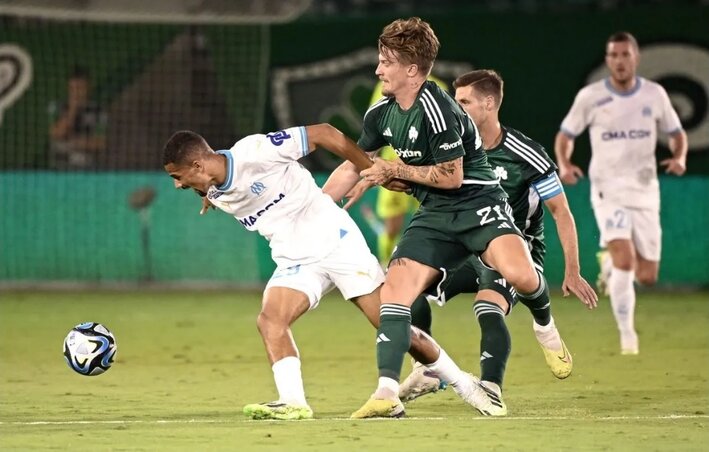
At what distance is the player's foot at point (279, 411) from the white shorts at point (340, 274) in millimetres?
590

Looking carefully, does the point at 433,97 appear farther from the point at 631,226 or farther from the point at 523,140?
the point at 631,226

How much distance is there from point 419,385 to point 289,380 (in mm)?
961

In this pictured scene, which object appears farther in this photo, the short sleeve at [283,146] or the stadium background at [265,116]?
the stadium background at [265,116]

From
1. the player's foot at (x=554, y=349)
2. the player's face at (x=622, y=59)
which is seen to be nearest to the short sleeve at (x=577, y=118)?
the player's face at (x=622, y=59)

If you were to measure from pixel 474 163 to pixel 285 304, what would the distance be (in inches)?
52.0

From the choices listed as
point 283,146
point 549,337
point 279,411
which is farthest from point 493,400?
point 283,146

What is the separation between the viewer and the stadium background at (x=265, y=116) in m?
17.6

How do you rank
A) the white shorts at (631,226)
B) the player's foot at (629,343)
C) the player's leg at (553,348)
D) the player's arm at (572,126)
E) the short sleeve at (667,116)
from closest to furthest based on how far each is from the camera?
1. the player's leg at (553,348)
2. the player's foot at (629,343)
3. the white shorts at (631,226)
4. the short sleeve at (667,116)
5. the player's arm at (572,126)

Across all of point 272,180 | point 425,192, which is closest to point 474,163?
point 425,192

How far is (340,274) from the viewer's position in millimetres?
7836

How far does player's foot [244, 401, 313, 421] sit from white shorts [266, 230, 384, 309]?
1.94 ft

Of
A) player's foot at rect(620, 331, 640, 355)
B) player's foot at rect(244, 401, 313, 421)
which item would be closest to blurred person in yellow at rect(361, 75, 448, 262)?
player's foot at rect(620, 331, 640, 355)

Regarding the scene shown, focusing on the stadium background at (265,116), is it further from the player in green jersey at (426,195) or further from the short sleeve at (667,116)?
the player in green jersey at (426,195)

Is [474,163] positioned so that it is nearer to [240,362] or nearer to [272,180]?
[272,180]
